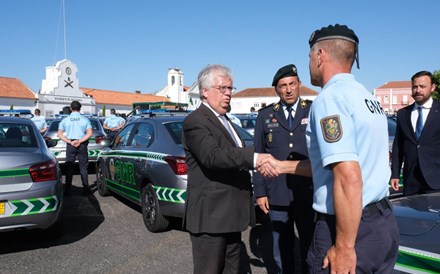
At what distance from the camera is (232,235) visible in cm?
264

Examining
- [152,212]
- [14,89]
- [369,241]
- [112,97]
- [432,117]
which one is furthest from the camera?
[112,97]

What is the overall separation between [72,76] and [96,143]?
50.0 meters

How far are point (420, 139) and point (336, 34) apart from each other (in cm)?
276

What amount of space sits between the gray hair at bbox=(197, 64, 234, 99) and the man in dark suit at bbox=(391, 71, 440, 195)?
2.52 metres

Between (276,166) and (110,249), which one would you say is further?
(110,249)

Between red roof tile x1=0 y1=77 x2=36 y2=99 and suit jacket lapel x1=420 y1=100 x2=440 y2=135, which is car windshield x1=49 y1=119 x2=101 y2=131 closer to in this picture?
suit jacket lapel x1=420 y1=100 x2=440 y2=135

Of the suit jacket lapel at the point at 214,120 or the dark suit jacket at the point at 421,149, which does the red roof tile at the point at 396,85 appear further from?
the suit jacket lapel at the point at 214,120

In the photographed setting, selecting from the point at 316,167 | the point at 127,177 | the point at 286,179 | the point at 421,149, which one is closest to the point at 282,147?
the point at 286,179

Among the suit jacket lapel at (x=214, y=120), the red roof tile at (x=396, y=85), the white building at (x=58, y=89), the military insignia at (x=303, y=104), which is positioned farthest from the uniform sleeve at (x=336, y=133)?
the red roof tile at (x=396, y=85)

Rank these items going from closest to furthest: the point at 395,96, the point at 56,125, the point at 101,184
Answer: the point at 101,184 → the point at 56,125 → the point at 395,96

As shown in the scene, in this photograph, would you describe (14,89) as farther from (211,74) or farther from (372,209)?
(372,209)

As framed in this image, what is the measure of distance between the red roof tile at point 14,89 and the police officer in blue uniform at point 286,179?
186 feet

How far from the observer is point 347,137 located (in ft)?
5.30

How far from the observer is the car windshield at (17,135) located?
467cm
